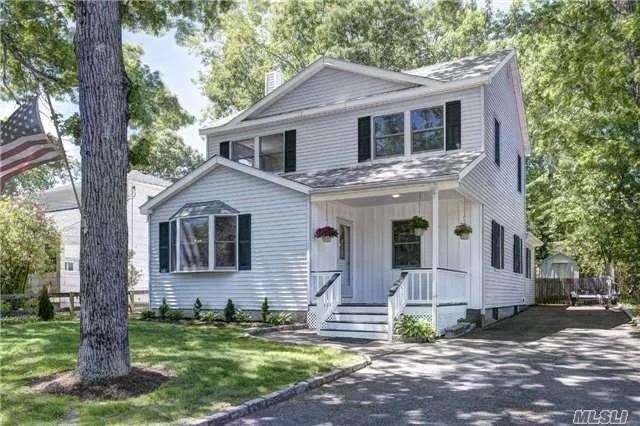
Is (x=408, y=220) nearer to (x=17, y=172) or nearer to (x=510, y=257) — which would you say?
(x=510, y=257)

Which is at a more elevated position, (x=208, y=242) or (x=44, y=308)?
(x=208, y=242)

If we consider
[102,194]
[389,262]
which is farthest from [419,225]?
[102,194]

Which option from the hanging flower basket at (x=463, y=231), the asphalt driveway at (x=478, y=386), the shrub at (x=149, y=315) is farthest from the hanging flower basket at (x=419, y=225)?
the shrub at (x=149, y=315)

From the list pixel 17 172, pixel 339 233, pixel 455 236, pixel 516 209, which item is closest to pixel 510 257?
pixel 516 209

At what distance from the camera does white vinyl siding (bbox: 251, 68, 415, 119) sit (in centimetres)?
1523

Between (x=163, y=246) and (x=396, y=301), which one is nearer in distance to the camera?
(x=396, y=301)

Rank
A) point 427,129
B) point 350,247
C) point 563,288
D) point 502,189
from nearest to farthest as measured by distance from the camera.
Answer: point 427,129, point 350,247, point 502,189, point 563,288

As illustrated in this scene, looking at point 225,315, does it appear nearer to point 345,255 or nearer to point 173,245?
point 173,245

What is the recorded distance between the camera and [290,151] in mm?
16141

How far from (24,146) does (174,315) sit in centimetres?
791

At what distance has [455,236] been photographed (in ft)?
43.6

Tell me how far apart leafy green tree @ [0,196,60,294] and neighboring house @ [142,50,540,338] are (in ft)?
19.6

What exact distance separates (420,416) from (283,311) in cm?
830

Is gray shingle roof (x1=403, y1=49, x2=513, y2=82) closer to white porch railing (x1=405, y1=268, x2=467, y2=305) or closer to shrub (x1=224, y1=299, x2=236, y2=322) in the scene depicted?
white porch railing (x1=405, y1=268, x2=467, y2=305)
